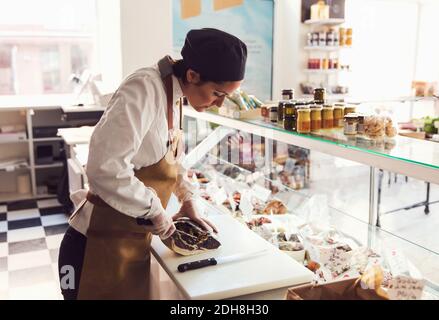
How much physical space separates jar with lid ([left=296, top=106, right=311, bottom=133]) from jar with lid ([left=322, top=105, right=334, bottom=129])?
0.10 m

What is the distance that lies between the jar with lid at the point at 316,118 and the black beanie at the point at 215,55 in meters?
0.67

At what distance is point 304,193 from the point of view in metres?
3.06

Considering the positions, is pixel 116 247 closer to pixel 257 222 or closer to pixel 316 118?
pixel 257 222

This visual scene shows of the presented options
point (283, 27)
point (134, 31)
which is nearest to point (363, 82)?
point (283, 27)

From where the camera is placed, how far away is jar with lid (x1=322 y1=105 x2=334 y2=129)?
7.43ft

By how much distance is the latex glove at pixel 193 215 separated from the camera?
1966mm

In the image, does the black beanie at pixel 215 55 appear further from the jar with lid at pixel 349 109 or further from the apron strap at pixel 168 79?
the jar with lid at pixel 349 109

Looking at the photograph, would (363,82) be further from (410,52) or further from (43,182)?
(43,182)

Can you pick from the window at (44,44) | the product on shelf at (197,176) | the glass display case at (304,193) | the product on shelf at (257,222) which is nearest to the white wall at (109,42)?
the window at (44,44)

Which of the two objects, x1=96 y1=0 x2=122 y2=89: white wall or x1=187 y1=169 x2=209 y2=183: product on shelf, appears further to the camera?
x1=96 y1=0 x2=122 y2=89: white wall

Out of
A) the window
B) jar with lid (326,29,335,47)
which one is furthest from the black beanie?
jar with lid (326,29,335,47)

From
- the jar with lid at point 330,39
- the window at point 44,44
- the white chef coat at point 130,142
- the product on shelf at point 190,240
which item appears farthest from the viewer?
the jar with lid at point 330,39

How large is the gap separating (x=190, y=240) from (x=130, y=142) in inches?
21.0

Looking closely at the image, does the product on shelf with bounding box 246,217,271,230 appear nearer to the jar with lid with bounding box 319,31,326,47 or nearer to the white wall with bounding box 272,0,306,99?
the white wall with bounding box 272,0,306,99
